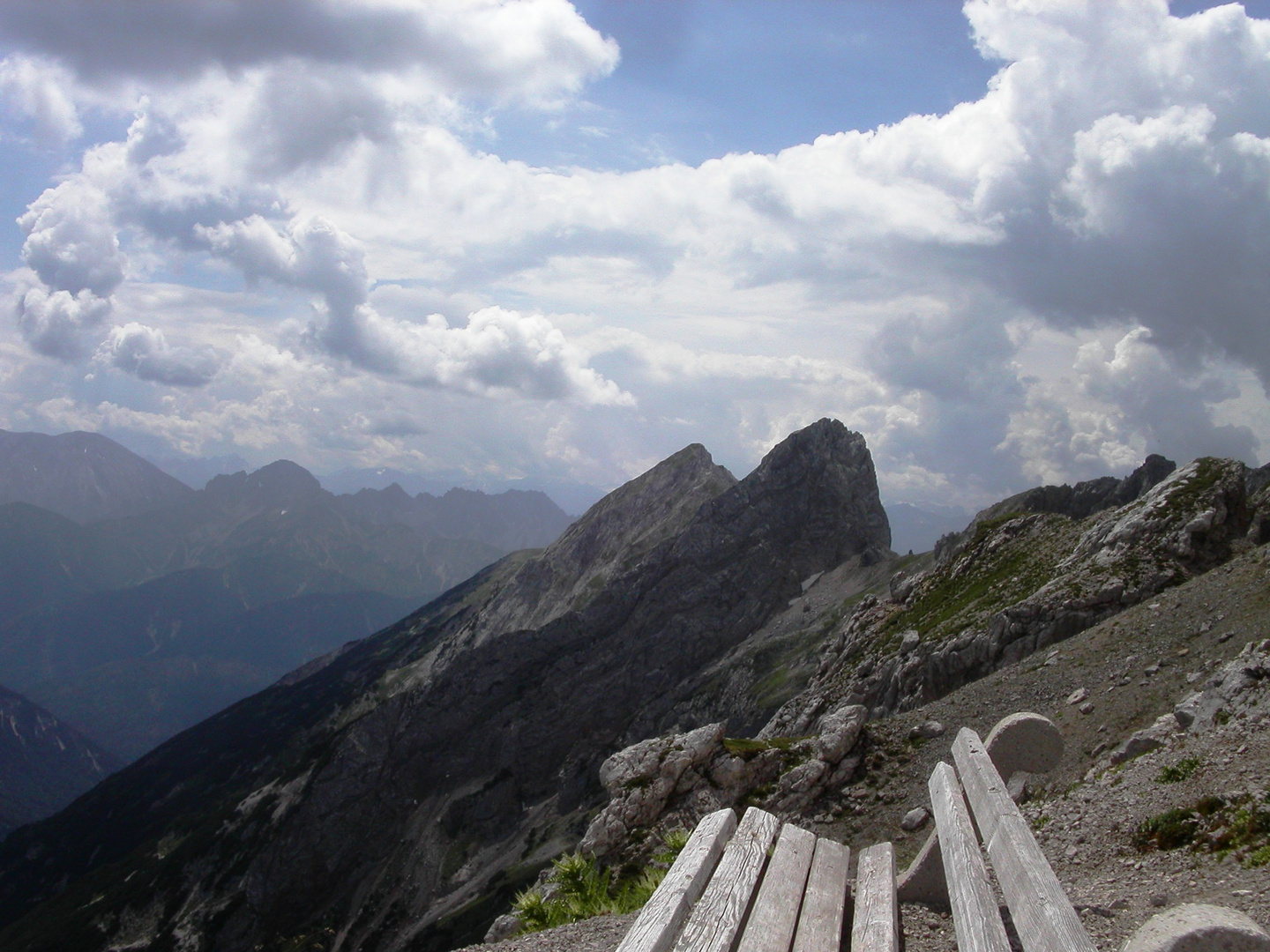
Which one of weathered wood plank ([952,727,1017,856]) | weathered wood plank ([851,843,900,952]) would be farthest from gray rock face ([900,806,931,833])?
weathered wood plank ([851,843,900,952])

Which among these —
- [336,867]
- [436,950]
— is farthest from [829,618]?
[336,867]

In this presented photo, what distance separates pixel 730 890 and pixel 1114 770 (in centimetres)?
1148

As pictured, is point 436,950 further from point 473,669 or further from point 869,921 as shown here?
point 869,921

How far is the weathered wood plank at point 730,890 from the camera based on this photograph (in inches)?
225

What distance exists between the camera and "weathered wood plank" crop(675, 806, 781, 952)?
5707 millimetres

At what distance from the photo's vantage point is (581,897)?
512 inches

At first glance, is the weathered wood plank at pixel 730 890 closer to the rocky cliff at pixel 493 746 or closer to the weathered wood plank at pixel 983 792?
the weathered wood plank at pixel 983 792

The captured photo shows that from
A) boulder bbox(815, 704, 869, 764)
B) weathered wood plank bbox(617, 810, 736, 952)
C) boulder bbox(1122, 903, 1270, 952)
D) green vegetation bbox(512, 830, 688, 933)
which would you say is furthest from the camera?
boulder bbox(815, 704, 869, 764)

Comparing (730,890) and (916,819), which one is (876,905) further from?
(916,819)

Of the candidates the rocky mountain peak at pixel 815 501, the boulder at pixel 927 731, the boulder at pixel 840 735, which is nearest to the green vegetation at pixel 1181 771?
the boulder at pixel 840 735

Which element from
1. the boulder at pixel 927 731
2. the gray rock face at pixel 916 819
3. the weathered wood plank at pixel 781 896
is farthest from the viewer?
the boulder at pixel 927 731

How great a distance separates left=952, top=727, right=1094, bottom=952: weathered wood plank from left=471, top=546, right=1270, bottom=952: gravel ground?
1.62 metres

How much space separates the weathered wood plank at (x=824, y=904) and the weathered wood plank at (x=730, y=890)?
46cm

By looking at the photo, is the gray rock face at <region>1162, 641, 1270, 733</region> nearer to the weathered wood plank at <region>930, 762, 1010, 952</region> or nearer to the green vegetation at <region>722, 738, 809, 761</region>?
the weathered wood plank at <region>930, 762, 1010, 952</region>
